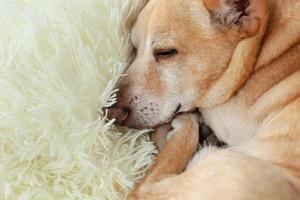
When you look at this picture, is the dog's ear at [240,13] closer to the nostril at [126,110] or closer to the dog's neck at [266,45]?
the dog's neck at [266,45]

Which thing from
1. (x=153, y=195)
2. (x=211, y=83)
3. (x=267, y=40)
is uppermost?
(x=267, y=40)

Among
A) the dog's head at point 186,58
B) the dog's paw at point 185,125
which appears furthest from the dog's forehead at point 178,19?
the dog's paw at point 185,125

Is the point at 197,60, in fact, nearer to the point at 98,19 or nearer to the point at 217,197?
the point at 98,19

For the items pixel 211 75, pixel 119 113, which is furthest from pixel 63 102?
pixel 211 75

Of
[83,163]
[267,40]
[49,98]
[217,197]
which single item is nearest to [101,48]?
[49,98]

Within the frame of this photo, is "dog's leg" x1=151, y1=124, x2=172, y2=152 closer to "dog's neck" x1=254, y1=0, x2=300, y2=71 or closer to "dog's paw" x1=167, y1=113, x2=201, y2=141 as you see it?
"dog's paw" x1=167, y1=113, x2=201, y2=141

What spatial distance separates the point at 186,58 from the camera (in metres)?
1.59

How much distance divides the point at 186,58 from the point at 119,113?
23cm

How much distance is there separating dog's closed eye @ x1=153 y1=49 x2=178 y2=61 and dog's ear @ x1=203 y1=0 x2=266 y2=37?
0.47 ft

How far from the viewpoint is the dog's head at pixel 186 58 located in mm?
1560

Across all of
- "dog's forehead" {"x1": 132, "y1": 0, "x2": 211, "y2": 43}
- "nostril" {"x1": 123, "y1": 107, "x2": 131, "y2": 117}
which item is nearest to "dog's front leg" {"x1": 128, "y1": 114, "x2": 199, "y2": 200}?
"nostril" {"x1": 123, "y1": 107, "x2": 131, "y2": 117}

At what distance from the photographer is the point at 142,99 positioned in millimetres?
1621

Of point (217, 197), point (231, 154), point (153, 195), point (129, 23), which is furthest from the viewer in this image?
point (129, 23)

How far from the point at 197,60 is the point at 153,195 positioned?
0.39 meters
